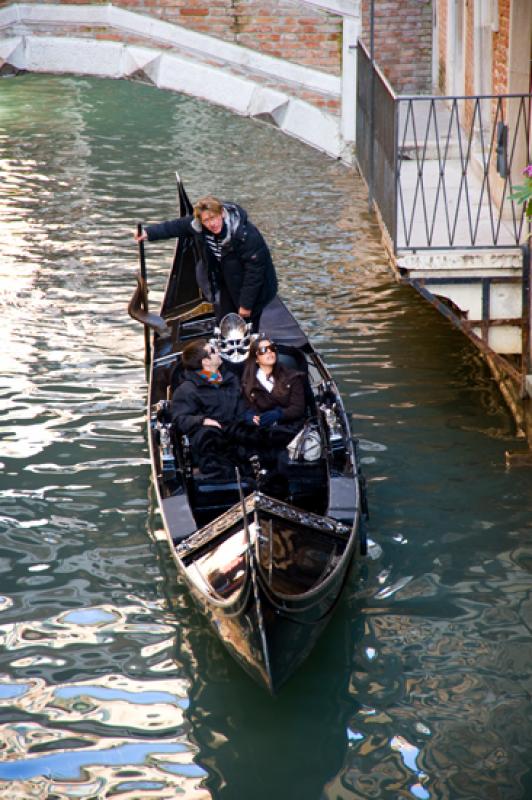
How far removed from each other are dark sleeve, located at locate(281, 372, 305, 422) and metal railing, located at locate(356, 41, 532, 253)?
92 cm

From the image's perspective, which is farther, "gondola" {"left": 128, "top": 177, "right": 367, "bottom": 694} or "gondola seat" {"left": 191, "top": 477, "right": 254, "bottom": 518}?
"gondola seat" {"left": 191, "top": 477, "right": 254, "bottom": 518}

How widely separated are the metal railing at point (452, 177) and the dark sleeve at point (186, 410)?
1.26 meters

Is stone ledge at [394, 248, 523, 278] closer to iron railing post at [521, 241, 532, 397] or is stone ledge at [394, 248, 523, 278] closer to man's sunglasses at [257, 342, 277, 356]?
iron railing post at [521, 241, 532, 397]

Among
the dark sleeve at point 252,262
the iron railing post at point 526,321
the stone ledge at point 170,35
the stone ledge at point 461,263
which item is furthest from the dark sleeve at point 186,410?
the stone ledge at point 170,35

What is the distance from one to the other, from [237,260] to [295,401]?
0.93 metres

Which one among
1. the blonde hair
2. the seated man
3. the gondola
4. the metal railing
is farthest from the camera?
the metal railing

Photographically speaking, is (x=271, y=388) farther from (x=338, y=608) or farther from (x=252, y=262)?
(x=338, y=608)

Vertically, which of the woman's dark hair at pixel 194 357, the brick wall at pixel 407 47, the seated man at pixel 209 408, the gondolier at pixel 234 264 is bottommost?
the seated man at pixel 209 408

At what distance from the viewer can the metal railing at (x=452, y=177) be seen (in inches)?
225

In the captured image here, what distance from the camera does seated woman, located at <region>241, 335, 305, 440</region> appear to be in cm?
502

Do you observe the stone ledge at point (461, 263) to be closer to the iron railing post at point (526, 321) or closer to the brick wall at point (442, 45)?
the iron railing post at point (526, 321)

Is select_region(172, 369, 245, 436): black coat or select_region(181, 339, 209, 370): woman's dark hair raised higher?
select_region(181, 339, 209, 370): woman's dark hair

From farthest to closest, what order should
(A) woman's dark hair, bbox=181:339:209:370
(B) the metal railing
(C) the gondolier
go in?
1. (B) the metal railing
2. (C) the gondolier
3. (A) woman's dark hair, bbox=181:339:209:370

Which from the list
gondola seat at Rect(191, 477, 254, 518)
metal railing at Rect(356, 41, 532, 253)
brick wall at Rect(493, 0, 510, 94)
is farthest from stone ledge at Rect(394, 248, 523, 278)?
gondola seat at Rect(191, 477, 254, 518)
